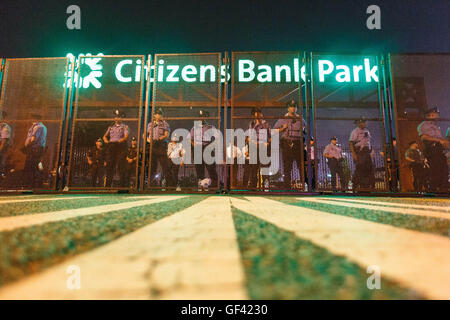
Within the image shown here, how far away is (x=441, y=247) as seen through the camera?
60 centimetres

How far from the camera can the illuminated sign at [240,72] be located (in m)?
5.85

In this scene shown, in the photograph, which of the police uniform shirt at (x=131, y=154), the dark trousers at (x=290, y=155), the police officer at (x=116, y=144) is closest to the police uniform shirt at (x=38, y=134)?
the police officer at (x=116, y=144)

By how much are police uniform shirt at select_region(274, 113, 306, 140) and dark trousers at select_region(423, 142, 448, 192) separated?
2903 millimetres

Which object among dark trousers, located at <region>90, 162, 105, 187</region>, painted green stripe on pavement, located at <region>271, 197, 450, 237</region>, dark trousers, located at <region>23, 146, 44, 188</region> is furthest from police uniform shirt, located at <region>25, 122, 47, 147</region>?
painted green stripe on pavement, located at <region>271, 197, 450, 237</region>

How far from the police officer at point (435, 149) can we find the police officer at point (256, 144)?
11.7 ft

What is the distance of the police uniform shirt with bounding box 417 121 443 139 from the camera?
5384 millimetres

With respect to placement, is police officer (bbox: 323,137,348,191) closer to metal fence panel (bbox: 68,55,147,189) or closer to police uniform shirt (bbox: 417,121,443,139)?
police uniform shirt (bbox: 417,121,443,139)

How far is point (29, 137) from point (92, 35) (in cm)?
335

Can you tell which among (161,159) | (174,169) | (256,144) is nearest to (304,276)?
(256,144)

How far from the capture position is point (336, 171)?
581cm

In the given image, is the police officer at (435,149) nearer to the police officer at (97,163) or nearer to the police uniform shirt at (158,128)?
the police uniform shirt at (158,128)

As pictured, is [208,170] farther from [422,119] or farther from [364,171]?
[422,119]

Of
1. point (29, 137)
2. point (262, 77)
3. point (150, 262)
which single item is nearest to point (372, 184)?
point (262, 77)

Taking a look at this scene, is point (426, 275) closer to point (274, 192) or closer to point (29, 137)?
point (274, 192)
